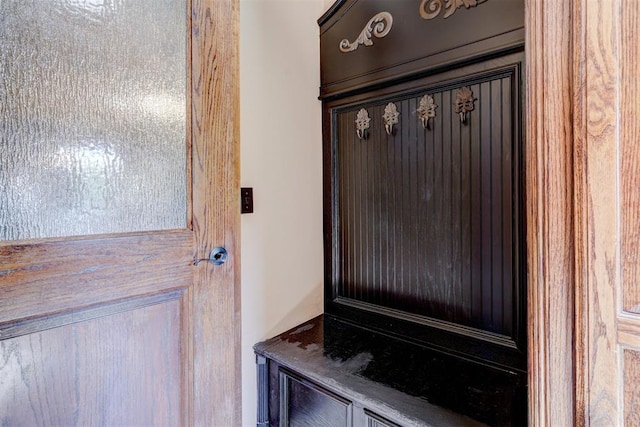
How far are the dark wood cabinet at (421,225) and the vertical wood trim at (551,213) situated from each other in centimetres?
42

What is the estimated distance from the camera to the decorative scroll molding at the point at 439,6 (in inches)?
50.4

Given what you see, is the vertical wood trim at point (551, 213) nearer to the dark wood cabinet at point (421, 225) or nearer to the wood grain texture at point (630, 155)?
the wood grain texture at point (630, 155)

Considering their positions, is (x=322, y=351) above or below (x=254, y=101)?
below

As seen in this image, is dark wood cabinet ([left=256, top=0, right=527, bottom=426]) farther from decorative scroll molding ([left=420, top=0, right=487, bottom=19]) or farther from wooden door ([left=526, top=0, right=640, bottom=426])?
wooden door ([left=526, top=0, right=640, bottom=426])

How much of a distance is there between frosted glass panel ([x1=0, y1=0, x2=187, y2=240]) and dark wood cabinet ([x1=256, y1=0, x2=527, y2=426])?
2.89ft

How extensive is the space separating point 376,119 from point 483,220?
69cm

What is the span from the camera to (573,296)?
62 centimetres

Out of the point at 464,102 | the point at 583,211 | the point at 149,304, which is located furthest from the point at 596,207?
the point at 149,304

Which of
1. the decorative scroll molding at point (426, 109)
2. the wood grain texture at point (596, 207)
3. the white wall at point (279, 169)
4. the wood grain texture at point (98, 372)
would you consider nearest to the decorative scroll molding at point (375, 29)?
the white wall at point (279, 169)

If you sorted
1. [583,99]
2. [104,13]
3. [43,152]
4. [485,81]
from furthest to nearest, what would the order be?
[485,81]
[104,13]
[43,152]
[583,99]

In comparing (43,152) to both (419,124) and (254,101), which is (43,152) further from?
(419,124)

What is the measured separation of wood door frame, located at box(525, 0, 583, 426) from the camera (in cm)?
62

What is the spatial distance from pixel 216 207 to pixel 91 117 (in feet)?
1.35

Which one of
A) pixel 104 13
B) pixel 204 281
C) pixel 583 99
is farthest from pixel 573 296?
pixel 104 13
